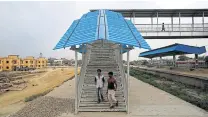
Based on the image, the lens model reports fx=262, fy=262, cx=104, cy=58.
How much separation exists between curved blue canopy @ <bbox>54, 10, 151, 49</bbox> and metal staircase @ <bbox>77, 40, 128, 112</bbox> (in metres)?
1.51

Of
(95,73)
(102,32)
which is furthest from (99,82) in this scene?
(95,73)

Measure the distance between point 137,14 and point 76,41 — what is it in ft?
93.3

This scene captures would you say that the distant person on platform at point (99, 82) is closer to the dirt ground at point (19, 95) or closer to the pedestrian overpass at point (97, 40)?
the pedestrian overpass at point (97, 40)

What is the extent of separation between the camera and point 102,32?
10.2 meters

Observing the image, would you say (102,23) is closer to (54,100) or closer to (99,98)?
(99,98)

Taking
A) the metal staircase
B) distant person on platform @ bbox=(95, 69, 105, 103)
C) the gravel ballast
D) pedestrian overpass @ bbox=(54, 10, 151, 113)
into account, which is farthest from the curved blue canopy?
the gravel ballast

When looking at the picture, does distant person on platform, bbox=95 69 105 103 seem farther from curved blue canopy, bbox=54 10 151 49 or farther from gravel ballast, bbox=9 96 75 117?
curved blue canopy, bbox=54 10 151 49

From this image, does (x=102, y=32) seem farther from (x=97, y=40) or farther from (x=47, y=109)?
(x=47, y=109)

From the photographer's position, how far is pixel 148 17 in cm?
3872

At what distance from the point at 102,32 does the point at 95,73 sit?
4.85 metres

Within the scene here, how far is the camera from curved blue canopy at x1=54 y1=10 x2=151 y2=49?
33.1ft

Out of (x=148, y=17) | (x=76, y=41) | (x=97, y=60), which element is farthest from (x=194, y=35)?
(x=76, y=41)

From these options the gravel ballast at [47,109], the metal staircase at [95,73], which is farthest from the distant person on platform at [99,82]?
the gravel ballast at [47,109]

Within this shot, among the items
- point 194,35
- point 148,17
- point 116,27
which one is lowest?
point 116,27
